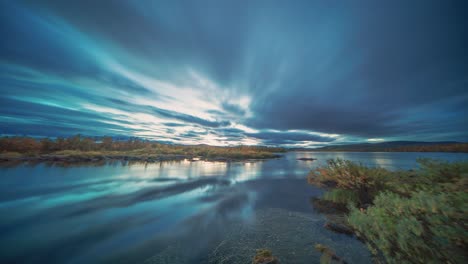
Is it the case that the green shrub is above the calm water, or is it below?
above

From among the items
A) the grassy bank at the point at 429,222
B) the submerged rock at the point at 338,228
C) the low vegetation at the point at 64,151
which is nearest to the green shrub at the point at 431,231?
the grassy bank at the point at 429,222

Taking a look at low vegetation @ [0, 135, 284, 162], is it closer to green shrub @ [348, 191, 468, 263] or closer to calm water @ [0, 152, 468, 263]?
calm water @ [0, 152, 468, 263]

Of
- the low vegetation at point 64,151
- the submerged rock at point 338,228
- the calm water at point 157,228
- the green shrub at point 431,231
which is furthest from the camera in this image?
the low vegetation at point 64,151

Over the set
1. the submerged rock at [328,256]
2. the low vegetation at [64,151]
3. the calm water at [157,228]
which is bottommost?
the calm water at [157,228]

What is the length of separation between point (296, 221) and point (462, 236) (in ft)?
18.1

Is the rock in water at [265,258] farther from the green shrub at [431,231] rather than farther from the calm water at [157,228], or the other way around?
the green shrub at [431,231]

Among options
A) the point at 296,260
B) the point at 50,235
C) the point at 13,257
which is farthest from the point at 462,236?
the point at 50,235

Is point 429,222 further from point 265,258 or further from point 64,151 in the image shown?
point 64,151

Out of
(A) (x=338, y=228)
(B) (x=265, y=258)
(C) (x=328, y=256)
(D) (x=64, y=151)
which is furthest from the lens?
(D) (x=64, y=151)

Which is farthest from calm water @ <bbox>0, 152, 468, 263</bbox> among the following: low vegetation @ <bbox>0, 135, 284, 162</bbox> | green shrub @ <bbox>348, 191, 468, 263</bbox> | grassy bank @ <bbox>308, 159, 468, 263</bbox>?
low vegetation @ <bbox>0, 135, 284, 162</bbox>

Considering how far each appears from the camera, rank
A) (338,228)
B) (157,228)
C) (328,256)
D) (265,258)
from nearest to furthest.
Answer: (265,258) < (328,256) < (338,228) < (157,228)

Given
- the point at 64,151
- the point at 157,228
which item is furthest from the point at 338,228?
the point at 64,151

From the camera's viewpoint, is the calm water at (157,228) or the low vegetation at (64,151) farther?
the low vegetation at (64,151)

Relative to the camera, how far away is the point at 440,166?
407 centimetres
